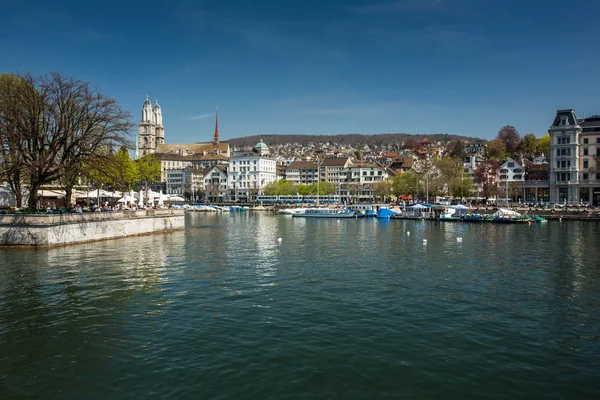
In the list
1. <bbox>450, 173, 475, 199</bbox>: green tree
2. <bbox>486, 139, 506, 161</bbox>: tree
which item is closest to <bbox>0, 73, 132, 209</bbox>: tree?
<bbox>450, 173, 475, 199</bbox>: green tree

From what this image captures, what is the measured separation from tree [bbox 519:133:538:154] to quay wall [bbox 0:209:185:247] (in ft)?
472

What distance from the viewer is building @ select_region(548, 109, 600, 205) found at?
86.6 metres

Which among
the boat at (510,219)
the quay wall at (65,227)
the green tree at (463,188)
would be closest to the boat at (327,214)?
the green tree at (463,188)

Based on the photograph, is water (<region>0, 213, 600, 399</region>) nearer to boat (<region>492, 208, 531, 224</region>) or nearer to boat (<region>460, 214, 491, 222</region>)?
boat (<region>492, 208, 531, 224</region>)

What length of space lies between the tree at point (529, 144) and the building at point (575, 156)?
63499 millimetres

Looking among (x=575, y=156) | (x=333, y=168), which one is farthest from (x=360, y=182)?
(x=575, y=156)

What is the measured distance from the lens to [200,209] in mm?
123688

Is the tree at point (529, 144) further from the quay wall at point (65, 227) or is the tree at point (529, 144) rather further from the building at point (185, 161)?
the quay wall at point (65, 227)

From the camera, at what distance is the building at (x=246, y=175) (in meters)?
160

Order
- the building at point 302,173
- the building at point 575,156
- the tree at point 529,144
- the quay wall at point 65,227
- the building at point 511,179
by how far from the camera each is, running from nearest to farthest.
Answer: the quay wall at point 65,227 → the building at point 575,156 → the building at point 511,179 → the tree at point 529,144 → the building at point 302,173

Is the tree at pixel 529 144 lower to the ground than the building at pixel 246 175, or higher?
higher

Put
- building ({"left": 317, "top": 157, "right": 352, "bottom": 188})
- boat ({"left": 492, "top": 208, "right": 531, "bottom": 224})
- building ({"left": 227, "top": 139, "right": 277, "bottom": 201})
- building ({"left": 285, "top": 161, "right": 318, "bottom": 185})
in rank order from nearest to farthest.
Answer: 1. boat ({"left": 492, "top": 208, "right": 531, "bottom": 224})
2. building ({"left": 317, "top": 157, "right": 352, "bottom": 188})
3. building ({"left": 227, "top": 139, "right": 277, "bottom": 201})
4. building ({"left": 285, "top": 161, "right": 318, "bottom": 185})

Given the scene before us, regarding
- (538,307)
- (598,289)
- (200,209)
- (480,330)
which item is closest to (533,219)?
(598,289)

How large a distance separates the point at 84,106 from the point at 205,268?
67.1 ft
